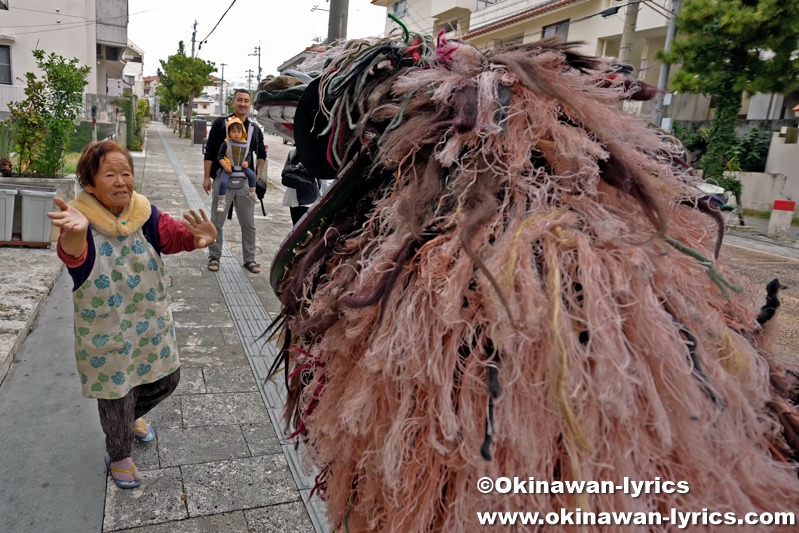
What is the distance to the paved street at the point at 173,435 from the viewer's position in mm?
2244

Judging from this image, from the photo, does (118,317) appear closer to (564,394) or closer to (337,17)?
(564,394)

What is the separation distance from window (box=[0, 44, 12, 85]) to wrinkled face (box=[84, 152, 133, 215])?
21.8 meters

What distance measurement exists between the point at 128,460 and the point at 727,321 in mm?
2408

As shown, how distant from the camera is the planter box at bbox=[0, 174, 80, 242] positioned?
583cm

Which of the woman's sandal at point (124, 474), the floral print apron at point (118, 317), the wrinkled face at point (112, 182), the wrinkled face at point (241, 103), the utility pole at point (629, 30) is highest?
the utility pole at point (629, 30)

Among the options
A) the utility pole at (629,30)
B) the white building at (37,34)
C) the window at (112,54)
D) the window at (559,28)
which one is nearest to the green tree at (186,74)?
the window at (112,54)

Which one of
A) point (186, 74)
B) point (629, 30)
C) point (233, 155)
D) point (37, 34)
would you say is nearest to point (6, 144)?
point (233, 155)

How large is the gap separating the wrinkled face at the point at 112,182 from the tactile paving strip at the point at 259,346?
845 millimetres

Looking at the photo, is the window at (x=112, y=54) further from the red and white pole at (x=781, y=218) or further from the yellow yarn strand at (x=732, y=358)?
the yellow yarn strand at (x=732, y=358)

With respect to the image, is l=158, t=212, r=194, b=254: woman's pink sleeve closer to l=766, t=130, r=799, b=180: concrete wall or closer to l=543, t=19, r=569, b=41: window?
l=766, t=130, r=799, b=180: concrete wall

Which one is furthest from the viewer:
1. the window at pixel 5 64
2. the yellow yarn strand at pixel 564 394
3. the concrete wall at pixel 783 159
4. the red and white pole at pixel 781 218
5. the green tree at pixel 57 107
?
the window at pixel 5 64

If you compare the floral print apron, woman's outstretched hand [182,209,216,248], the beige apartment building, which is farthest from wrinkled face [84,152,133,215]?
the beige apartment building

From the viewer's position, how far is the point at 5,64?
1892 centimetres

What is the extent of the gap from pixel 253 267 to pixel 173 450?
11.0 feet
